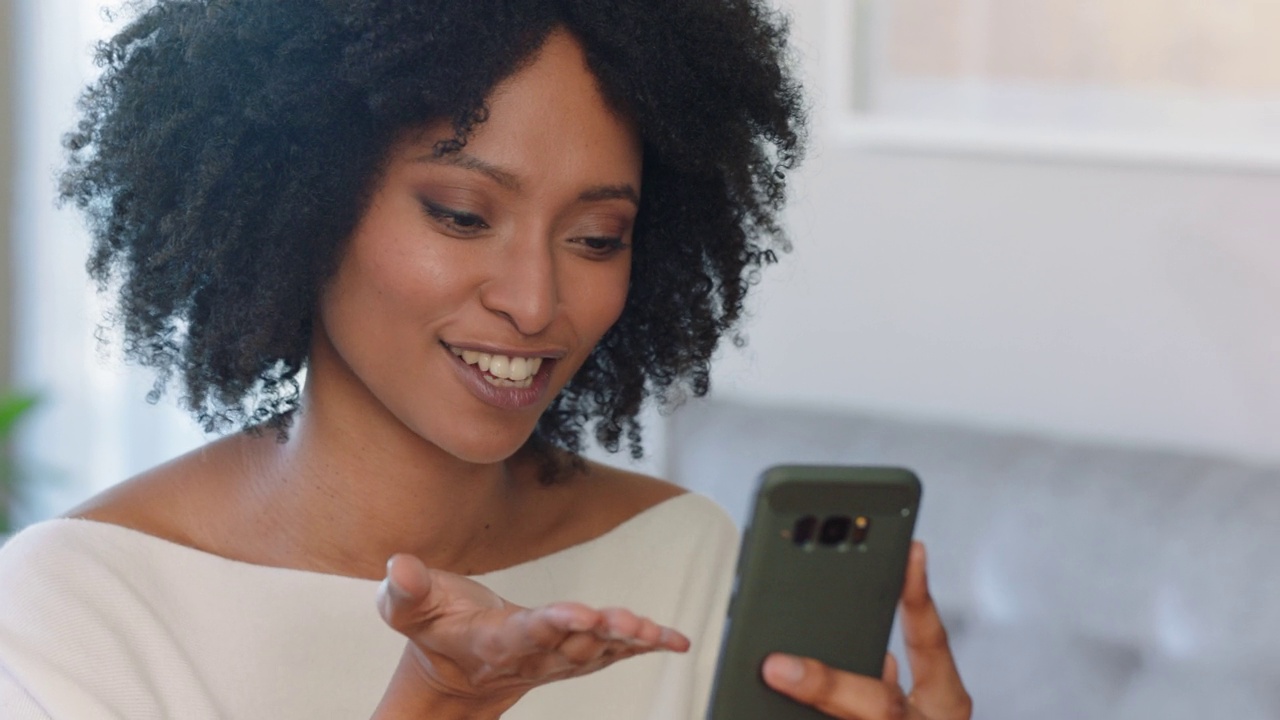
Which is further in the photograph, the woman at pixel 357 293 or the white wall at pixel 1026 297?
the white wall at pixel 1026 297

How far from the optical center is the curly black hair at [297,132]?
3.73 ft

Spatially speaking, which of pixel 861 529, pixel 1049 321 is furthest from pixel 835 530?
pixel 1049 321

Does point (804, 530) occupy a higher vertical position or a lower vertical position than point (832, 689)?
higher

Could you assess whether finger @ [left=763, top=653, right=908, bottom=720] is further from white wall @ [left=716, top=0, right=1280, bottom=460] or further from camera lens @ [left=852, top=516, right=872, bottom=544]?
white wall @ [left=716, top=0, right=1280, bottom=460]

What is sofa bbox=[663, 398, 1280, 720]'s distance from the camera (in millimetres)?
1726

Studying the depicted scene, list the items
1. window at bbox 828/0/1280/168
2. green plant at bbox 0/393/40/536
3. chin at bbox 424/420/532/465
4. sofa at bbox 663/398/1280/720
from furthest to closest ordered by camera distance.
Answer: green plant at bbox 0/393/40/536 < window at bbox 828/0/1280/168 < sofa at bbox 663/398/1280/720 < chin at bbox 424/420/532/465

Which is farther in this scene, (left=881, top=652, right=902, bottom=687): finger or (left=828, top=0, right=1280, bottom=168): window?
(left=828, top=0, right=1280, bottom=168): window

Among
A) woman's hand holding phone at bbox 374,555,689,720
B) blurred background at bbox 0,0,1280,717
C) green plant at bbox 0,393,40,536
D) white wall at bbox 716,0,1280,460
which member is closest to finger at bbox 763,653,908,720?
woman's hand holding phone at bbox 374,555,689,720

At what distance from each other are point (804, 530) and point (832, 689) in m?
0.11

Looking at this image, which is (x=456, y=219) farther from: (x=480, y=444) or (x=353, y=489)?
(x=353, y=489)

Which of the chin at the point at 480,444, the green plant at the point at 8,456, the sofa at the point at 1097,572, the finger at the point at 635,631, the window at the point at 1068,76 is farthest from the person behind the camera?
the green plant at the point at 8,456

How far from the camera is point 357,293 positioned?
1.19 metres

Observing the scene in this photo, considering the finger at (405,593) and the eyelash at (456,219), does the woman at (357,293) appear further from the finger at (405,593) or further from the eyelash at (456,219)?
the finger at (405,593)

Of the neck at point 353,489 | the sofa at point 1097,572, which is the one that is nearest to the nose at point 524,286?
the neck at point 353,489
